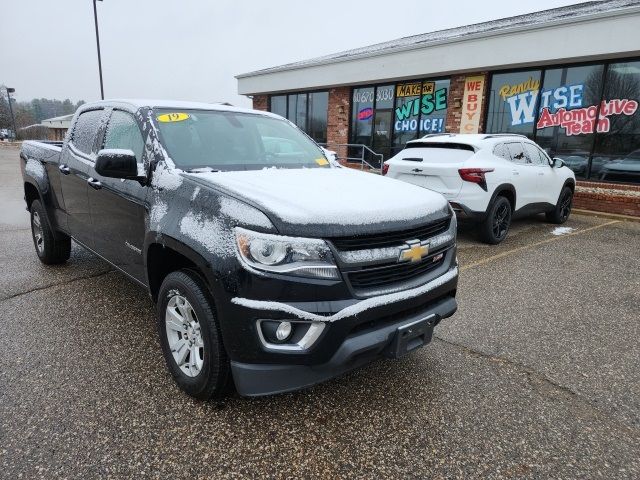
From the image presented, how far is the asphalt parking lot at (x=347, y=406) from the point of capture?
214cm

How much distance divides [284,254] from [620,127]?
408 inches

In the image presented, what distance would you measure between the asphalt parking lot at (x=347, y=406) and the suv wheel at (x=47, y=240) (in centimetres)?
69

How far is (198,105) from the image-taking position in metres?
3.53

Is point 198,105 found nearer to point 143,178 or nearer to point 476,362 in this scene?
point 143,178

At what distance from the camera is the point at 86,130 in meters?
3.98

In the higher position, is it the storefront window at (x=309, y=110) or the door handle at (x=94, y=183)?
the storefront window at (x=309, y=110)

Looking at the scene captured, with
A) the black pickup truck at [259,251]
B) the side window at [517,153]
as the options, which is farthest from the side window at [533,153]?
the black pickup truck at [259,251]

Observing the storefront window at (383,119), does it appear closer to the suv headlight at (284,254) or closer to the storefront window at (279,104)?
the storefront window at (279,104)

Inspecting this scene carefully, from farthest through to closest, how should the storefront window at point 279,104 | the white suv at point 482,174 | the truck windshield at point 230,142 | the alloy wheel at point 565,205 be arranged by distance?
the storefront window at point 279,104, the alloy wheel at point 565,205, the white suv at point 482,174, the truck windshield at point 230,142

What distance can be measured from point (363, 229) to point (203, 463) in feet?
4.45

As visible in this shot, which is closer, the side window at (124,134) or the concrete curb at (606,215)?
the side window at (124,134)

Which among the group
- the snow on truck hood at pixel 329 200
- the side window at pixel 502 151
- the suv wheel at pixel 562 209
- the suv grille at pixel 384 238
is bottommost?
the suv wheel at pixel 562 209

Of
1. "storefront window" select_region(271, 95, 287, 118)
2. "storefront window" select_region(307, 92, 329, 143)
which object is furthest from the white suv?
"storefront window" select_region(271, 95, 287, 118)

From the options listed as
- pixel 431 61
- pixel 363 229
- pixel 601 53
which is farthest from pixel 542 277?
pixel 431 61
